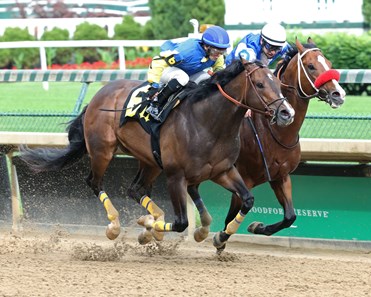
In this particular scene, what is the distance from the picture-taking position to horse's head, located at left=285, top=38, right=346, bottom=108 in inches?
267

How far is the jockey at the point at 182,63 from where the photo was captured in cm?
689

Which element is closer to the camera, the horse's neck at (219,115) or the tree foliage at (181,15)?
the horse's neck at (219,115)

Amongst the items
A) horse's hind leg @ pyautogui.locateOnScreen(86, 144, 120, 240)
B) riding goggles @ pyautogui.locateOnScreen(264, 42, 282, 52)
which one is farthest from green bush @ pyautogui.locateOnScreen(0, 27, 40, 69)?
riding goggles @ pyautogui.locateOnScreen(264, 42, 282, 52)

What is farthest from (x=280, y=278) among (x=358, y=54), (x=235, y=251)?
(x=358, y=54)

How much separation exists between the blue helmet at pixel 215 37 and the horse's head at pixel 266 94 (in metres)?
0.36

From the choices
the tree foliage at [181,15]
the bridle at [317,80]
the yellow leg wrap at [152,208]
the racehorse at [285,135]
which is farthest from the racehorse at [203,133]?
the tree foliage at [181,15]

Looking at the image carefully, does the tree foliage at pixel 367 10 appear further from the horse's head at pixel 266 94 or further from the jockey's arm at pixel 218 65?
the horse's head at pixel 266 94

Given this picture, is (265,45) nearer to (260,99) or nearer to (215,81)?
(215,81)

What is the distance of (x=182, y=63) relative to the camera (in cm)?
709

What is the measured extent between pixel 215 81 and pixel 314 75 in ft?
2.55

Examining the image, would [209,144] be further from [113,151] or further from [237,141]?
[113,151]

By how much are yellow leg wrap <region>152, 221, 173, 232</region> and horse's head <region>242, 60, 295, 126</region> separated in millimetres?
1158

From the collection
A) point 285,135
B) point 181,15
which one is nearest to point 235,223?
point 285,135

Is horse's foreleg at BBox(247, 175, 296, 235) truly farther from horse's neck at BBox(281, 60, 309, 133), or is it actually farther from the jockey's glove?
the jockey's glove
